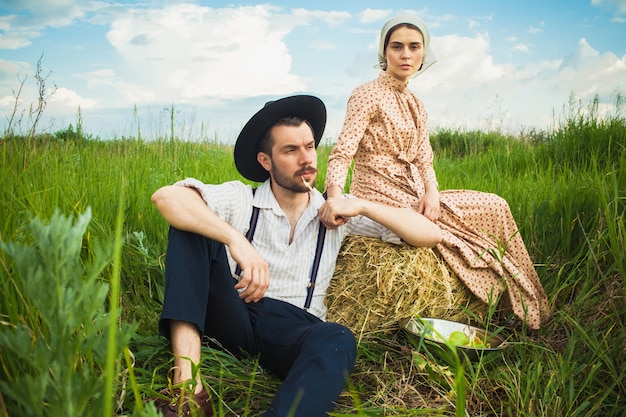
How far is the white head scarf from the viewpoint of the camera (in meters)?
3.74

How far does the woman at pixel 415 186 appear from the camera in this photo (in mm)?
3652

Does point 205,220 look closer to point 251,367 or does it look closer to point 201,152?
point 251,367

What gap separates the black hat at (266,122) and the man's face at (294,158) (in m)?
0.12

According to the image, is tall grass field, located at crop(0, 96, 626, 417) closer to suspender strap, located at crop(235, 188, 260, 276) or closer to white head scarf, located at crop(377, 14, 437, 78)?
suspender strap, located at crop(235, 188, 260, 276)

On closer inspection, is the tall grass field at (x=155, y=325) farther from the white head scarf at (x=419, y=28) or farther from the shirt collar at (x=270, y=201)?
the white head scarf at (x=419, y=28)

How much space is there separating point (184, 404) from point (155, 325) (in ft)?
3.36

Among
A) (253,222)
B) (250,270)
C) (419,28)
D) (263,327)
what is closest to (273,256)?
(253,222)

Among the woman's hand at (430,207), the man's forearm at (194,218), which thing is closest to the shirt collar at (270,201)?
the man's forearm at (194,218)

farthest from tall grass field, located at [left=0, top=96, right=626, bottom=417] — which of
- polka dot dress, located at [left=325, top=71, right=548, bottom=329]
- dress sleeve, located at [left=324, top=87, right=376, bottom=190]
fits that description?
dress sleeve, located at [left=324, top=87, right=376, bottom=190]

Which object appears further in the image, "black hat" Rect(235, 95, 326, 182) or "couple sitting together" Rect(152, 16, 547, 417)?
"black hat" Rect(235, 95, 326, 182)

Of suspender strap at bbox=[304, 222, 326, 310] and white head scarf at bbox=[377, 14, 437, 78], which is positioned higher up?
white head scarf at bbox=[377, 14, 437, 78]

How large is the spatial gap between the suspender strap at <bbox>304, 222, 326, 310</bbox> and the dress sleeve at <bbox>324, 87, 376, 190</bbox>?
34 cm

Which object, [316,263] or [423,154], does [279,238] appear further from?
[423,154]

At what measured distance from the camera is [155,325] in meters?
3.42
